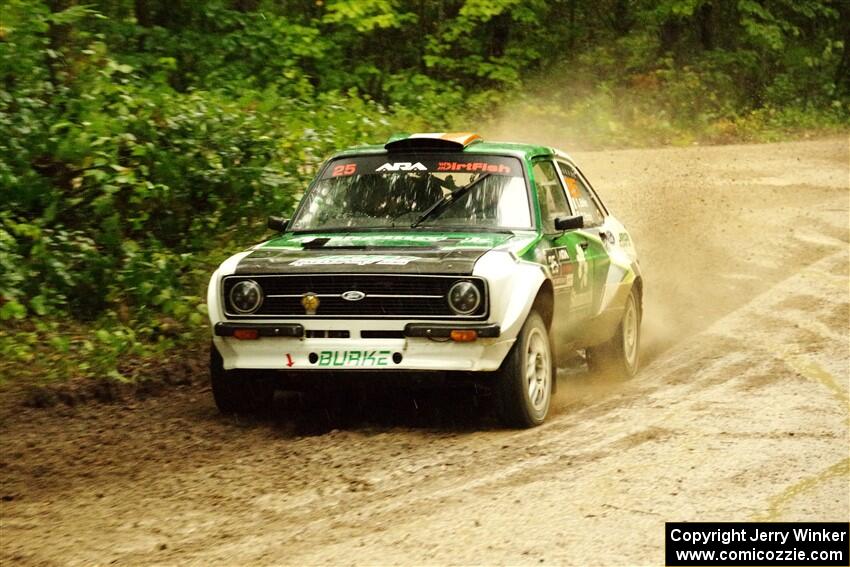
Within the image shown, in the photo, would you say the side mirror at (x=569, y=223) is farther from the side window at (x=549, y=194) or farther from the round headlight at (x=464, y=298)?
the round headlight at (x=464, y=298)

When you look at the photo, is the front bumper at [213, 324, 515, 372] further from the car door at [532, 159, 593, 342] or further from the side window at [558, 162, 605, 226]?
the side window at [558, 162, 605, 226]

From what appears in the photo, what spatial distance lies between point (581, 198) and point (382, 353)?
3.01m

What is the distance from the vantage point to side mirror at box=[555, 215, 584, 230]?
870cm

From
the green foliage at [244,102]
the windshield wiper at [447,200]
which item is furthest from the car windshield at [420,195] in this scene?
the green foliage at [244,102]

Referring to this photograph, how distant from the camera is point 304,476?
260 inches

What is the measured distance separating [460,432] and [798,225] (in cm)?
1152

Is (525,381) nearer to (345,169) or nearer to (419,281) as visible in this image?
(419,281)

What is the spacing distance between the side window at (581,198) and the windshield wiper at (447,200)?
41.9 inches

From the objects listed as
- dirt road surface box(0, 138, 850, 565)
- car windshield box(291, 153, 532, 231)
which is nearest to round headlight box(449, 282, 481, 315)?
dirt road surface box(0, 138, 850, 565)

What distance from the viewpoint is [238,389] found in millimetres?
8258

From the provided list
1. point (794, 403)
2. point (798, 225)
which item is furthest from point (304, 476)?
point (798, 225)

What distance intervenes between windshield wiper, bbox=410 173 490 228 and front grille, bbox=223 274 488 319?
108cm

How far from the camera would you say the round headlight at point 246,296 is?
7.87 meters

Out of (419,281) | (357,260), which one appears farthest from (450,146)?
(419,281)
